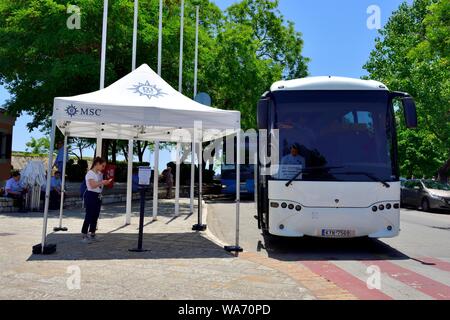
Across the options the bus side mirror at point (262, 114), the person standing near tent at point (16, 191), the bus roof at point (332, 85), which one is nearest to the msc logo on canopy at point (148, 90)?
the bus side mirror at point (262, 114)

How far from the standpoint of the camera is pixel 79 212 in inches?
650

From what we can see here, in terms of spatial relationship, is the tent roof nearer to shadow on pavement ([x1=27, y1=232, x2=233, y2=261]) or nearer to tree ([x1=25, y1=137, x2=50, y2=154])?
shadow on pavement ([x1=27, y1=232, x2=233, y2=261])

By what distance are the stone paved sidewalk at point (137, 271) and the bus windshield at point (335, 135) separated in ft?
6.91

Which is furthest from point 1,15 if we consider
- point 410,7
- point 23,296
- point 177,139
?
point 410,7

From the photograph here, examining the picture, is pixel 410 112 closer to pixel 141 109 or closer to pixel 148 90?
pixel 141 109

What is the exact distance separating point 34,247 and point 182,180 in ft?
83.2

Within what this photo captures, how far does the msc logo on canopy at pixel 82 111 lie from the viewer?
8758 mm

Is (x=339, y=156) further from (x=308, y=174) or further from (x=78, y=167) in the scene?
(x=78, y=167)

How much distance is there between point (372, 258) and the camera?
8.97 metres

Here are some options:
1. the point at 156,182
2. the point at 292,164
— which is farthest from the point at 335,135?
the point at 156,182

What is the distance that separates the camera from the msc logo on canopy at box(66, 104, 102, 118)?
876 cm

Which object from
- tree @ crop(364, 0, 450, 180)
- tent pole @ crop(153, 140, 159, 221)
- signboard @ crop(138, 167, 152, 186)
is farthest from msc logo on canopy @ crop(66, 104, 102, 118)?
tree @ crop(364, 0, 450, 180)

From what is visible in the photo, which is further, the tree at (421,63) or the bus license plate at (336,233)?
the tree at (421,63)

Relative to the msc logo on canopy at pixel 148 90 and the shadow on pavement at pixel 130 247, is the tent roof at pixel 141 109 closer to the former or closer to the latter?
the msc logo on canopy at pixel 148 90
